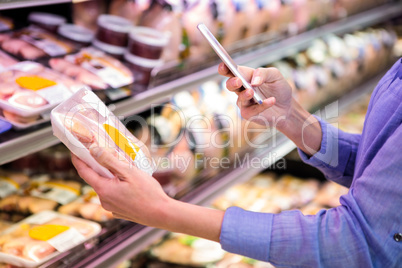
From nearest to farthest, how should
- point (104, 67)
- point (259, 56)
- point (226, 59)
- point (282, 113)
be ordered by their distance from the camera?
1. point (226, 59)
2. point (282, 113)
3. point (104, 67)
4. point (259, 56)

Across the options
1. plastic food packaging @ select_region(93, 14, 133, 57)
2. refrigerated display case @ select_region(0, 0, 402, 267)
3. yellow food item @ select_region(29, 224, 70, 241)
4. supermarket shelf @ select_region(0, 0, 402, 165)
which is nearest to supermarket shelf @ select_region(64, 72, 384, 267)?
refrigerated display case @ select_region(0, 0, 402, 267)

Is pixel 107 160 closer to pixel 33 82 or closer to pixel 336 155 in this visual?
pixel 33 82

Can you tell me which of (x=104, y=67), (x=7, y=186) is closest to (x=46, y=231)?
(x=7, y=186)

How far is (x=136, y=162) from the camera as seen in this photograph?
98 cm

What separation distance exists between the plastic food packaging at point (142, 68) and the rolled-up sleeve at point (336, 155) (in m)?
0.54

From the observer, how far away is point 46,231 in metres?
1.20

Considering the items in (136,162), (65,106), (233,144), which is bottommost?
(233,144)

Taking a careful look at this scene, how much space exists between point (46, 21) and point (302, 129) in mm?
904

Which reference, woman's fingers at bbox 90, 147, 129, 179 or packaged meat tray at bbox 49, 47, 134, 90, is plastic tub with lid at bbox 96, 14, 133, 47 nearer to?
packaged meat tray at bbox 49, 47, 134, 90

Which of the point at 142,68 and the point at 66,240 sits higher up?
the point at 142,68

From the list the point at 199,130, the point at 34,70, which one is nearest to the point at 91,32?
the point at 34,70

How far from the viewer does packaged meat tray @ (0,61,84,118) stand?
3.54 ft

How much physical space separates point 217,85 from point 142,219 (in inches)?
49.7

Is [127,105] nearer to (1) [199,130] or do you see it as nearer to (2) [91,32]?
(2) [91,32]
